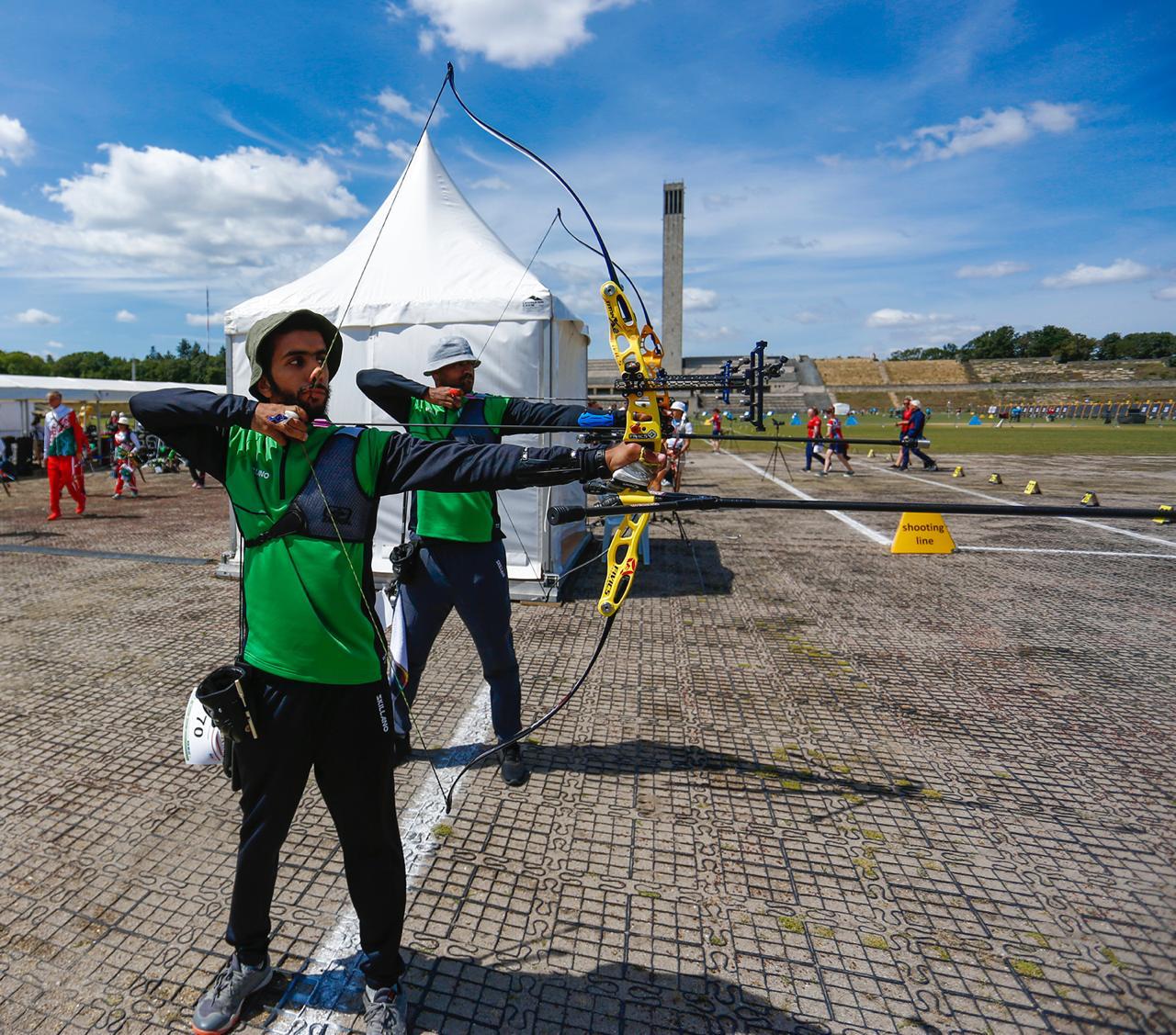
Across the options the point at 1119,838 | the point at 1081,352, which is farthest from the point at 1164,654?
the point at 1081,352

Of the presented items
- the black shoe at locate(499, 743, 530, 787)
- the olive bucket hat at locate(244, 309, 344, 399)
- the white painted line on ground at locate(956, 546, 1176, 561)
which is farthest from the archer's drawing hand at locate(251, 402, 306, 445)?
the white painted line on ground at locate(956, 546, 1176, 561)

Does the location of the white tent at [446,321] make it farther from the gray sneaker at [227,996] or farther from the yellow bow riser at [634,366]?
the gray sneaker at [227,996]

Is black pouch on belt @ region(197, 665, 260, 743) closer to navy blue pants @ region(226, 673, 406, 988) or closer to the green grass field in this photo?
navy blue pants @ region(226, 673, 406, 988)

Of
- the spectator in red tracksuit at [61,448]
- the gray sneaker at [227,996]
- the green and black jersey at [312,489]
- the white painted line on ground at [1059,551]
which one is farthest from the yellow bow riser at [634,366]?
the spectator in red tracksuit at [61,448]

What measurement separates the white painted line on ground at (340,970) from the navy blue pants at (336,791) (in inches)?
9.0

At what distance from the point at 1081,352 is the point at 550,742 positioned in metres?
116

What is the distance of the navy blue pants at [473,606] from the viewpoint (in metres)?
3.56

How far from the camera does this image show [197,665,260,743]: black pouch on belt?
6.46 feet

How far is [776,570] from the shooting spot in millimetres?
8656

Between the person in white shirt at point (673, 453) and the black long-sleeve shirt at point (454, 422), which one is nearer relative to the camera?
the person in white shirt at point (673, 453)

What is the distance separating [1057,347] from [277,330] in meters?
125

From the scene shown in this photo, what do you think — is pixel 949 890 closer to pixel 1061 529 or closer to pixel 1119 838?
pixel 1119 838

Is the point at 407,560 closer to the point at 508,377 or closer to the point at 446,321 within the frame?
the point at 508,377

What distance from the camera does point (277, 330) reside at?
6.88 feet
